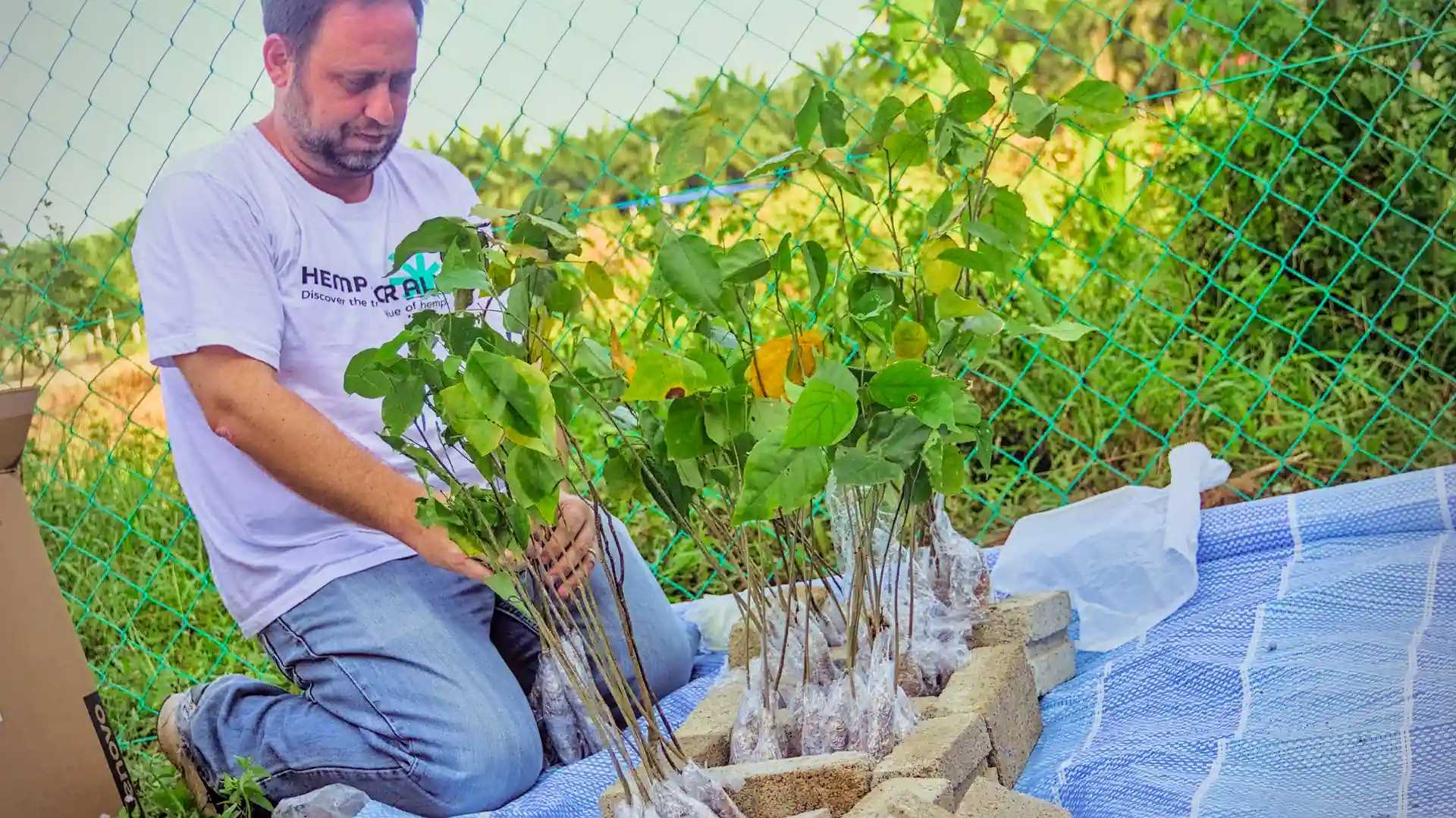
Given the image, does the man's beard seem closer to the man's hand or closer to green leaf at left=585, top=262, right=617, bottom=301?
the man's hand

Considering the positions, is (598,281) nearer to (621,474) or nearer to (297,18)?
(621,474)

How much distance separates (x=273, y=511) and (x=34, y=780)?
1.38 ft

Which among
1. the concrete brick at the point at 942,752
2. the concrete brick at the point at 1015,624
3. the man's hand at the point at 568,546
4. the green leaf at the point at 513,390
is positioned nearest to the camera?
the green leaf at the point at 513,390

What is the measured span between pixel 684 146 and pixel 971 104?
31cm

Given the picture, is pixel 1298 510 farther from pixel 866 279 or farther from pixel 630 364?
pixel 630 364

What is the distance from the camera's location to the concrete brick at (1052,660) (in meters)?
1.71

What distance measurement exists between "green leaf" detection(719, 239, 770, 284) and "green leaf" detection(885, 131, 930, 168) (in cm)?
27

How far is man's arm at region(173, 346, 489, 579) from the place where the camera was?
68.4 inches

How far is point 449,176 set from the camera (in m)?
2.16

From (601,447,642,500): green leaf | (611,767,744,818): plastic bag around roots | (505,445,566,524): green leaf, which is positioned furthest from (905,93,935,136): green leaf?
(611,767,744,818): plastic bag around roots

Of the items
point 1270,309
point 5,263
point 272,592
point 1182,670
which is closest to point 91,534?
point 5,263

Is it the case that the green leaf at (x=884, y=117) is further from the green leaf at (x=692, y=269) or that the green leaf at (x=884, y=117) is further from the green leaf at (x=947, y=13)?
the green leaf at (x=692, y=269)

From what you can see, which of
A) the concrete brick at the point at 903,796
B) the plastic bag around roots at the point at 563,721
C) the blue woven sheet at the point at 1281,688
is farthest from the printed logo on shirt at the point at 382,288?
the concrete brick at the point at 903,796

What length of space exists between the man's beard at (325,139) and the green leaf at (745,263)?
97 centimetres
